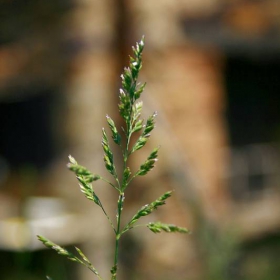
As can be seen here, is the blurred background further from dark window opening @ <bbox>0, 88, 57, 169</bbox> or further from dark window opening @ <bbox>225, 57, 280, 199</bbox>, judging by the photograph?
dark window opening @ <bbox>225, 57, 280, 199</bbox>

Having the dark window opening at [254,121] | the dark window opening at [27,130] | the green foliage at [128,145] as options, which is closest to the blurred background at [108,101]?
the dark window opening at [27,130]

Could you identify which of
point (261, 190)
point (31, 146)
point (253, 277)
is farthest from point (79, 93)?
point (261, 190)

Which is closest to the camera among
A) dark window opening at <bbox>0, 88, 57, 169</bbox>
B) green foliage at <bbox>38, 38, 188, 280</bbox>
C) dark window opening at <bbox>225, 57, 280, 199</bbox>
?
green foliage at <bbox>38, 38, 188, 280</bbox>

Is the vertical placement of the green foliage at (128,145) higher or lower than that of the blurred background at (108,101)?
lower

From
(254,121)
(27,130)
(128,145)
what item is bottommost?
(128,145)

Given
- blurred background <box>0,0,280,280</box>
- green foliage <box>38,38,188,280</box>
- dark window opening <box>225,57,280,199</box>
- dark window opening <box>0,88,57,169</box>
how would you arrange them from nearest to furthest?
green foliage <box>38,38,188,280</box> < blurred background <box>0,0,280,280</box> < dark window opening <box>0,88,57,169</box> < dark window opening <box>225,57,280,199</box>

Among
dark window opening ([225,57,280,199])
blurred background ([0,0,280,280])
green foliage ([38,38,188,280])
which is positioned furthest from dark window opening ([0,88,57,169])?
green foliage ([38,38,188,280])

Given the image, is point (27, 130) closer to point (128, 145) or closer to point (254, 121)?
point (254, 121)

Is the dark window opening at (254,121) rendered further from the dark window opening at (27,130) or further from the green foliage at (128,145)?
the green foliage at (128,145)

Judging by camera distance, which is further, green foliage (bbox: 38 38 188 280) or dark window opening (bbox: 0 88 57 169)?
dark window opening (bbox: 0 88 57 169)

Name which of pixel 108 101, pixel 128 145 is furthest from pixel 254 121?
pixel 128 145

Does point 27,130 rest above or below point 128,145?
above
